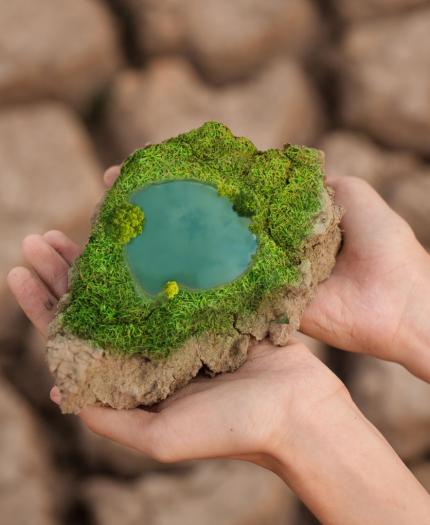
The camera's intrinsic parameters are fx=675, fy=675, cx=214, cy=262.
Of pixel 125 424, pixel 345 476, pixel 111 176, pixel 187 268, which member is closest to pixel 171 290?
pixel 187 268

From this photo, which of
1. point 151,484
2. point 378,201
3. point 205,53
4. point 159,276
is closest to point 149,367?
point 159,276

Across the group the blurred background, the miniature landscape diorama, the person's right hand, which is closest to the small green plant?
the miniature landscape diorama

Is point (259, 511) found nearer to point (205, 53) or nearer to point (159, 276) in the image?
point (159, 276)

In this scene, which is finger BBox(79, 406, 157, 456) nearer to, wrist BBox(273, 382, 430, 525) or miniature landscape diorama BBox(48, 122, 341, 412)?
miniature landscape diorama BBox(48, 122, 341, 412)

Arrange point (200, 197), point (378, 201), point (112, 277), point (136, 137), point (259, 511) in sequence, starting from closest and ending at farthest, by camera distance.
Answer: point (112, 277) → point (200, 197) → point (378, 201) → point (259, 511) → point (136, 137)

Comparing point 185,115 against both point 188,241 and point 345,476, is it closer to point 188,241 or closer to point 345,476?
point 188,241

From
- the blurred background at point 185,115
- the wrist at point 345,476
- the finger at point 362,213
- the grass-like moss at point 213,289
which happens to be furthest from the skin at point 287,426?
the blurred background at point 185,115

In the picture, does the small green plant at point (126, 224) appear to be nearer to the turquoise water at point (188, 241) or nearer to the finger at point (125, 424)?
the turquoise water at point (188, 241)
